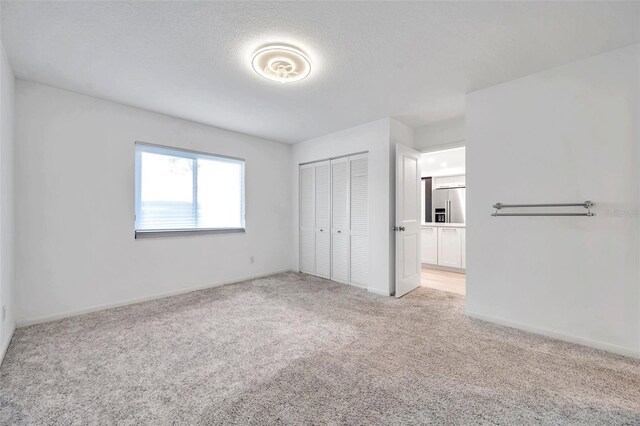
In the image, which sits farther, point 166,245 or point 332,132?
point 332,132

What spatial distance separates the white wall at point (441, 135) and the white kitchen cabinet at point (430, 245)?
2.15 m

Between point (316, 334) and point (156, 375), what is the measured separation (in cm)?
129

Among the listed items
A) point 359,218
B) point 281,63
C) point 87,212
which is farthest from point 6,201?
point 359,218

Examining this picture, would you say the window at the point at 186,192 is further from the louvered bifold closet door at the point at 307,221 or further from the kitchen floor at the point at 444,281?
the kitchen floor at the point at 444,281

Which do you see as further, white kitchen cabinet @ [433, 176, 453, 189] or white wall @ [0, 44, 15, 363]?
white kitchen cabinet @ [433, 176, 453, 189]

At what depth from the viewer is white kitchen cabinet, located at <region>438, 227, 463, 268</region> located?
5.20 m

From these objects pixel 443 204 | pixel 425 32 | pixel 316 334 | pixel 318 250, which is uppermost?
pixel 425 32

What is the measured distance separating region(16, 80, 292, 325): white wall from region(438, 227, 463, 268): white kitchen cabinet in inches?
167

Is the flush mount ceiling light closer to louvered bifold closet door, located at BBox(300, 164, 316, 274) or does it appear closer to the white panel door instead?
the white panel door

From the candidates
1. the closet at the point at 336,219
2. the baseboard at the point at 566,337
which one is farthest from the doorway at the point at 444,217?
the baseboard at the point at 566,337

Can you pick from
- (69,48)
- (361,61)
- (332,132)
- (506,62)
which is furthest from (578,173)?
(69,48)

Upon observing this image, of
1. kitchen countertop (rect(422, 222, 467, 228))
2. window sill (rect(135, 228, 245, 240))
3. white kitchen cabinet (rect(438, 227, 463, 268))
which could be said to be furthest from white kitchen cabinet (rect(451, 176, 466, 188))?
window sill (rect(135, 228, 245, 240))

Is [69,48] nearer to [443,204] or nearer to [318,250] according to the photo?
[318,250]

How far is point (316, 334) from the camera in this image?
8.36ft
